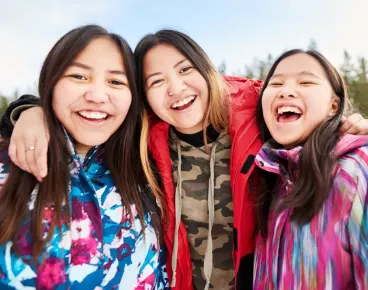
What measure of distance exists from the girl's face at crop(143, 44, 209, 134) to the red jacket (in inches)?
8.5

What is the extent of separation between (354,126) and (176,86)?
3.85 feet

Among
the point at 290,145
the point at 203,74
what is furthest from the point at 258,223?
the point at 203,74

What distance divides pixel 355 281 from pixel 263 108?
1132 mm

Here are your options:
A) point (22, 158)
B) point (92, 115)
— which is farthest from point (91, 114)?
point (22, 158)

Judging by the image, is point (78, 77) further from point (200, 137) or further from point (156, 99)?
point (200, 137)

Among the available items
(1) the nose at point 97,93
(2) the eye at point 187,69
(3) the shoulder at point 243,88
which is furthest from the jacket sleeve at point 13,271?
(3) the shoulder at point 243,88

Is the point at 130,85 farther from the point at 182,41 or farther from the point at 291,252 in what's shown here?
the point at 291,252

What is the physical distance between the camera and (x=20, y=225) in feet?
5.56

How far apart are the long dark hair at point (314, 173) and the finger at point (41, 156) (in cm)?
133

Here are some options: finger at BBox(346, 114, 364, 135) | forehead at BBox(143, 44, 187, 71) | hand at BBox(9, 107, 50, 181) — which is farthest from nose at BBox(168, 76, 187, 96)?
finger at BBox(346, 114, 364, 135)

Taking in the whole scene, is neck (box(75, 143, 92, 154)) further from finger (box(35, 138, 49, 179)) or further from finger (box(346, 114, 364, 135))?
finger (box(346, 114, 364, 135))

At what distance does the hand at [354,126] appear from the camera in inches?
71.5

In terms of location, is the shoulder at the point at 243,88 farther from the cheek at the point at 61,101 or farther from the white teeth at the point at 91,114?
the cheek at the point at 61,101

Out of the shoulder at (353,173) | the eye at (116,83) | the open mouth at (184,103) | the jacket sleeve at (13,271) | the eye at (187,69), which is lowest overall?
the jacket sleeve at (13,271)
